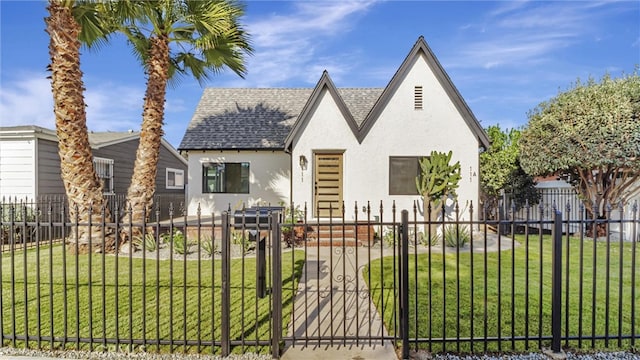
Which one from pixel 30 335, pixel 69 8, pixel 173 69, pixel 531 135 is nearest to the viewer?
pixel 30 335

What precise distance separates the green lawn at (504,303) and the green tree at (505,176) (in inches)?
288

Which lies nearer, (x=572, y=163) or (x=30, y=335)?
(x=30, y=335)

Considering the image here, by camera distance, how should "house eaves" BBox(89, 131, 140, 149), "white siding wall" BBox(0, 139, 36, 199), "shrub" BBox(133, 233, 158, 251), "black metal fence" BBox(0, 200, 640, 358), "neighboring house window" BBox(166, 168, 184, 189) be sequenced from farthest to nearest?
"neighboring house window" BBox(166, 168, 184, 189) → "house eaves" BBox(89, 131, 140, 149) → "white siding wall" BBox(0, 139, 36, 199) → "shrub" BBox(133, 233, 158, 251) → "black metal fence" BBox(0, 200, 640, 358)

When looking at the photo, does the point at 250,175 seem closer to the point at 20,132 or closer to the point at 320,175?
the point at 320,175

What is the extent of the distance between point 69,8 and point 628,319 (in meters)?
13.9

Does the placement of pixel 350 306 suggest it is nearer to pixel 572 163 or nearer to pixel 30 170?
pixel 572 163

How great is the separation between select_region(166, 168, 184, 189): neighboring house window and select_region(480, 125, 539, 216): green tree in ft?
63.9

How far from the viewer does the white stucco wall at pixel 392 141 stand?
1214cm

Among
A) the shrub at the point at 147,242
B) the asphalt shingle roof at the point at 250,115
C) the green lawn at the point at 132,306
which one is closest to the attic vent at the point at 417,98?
the asphalt shingle roof at the point at 250,115

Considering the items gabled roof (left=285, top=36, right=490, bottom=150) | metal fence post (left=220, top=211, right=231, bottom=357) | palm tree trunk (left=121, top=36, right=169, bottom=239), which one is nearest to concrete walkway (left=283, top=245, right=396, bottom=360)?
metal fence post (left=220, top=211, right=231, bottom=357)

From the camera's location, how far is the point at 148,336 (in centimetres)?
437

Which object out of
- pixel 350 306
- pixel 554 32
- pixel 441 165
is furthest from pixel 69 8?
pixel 554 32

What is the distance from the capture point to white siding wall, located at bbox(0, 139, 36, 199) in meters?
12.6

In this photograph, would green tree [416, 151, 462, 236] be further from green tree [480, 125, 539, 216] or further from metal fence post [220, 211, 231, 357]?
metal fence post [220, 211, 231, 357]
